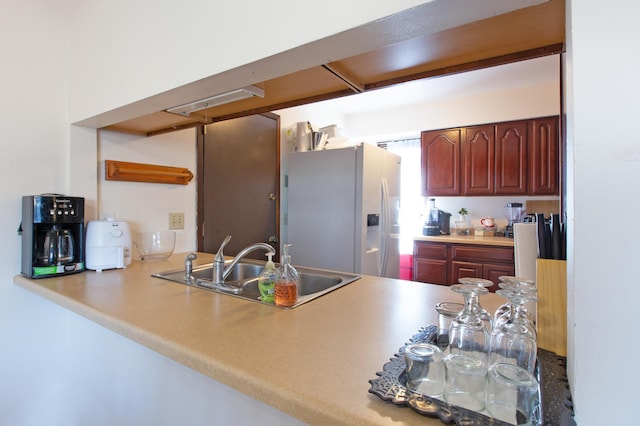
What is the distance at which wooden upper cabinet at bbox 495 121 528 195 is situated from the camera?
304 cm

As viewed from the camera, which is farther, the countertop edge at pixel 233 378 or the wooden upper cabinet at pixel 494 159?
the wooden upper cabinet at pixel 494 159


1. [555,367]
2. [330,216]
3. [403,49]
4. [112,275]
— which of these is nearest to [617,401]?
[555,367]

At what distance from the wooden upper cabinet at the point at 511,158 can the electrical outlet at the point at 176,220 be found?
2977mm

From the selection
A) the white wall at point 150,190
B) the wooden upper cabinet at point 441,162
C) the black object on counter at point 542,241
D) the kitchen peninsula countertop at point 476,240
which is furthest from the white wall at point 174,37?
the wooden upper cabinet at point 441,162

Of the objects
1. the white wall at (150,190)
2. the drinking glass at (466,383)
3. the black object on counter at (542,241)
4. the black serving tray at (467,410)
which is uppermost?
the white wall at (150,190)

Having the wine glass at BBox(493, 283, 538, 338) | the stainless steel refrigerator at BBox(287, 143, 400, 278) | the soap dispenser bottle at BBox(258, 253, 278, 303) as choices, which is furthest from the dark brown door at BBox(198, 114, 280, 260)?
the wine glass at BBox(493, 283, 538, 338)

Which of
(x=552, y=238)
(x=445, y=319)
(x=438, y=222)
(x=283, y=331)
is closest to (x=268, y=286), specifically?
(x=283, y=331)

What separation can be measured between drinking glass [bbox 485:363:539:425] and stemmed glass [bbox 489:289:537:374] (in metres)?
0.08

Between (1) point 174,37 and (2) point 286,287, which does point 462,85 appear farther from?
(2) point 286,287

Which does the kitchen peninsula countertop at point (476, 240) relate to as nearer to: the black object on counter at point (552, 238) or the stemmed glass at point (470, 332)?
the black object on counter at point (552, 238)

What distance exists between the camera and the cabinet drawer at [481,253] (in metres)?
2.84

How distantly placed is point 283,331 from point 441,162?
315 centimetres

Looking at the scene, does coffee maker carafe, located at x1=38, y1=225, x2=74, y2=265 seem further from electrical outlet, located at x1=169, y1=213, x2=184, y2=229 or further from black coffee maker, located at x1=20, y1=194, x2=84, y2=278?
electrical outlet, located at x1=169, y1=213, x2=184, y2=229

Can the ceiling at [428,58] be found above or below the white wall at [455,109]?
below
